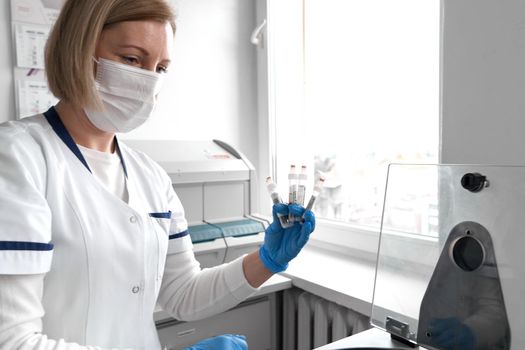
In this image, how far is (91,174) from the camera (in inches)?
31.2

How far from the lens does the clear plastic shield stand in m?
0.64

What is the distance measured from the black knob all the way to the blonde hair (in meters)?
0.70

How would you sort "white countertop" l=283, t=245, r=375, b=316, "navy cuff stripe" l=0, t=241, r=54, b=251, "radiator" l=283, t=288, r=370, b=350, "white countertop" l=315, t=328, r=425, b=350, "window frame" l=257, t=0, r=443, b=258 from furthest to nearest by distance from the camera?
1. "window frame" l=257, t=0, r=443, b=258
2. "radiator" l=283, t=288, r=370, b=350
3. "white countertop" l=283, t=245, r=375, b=316
4. "white countertop" l=315, t=328, r=425, b=350
5. "navy cuff stripe" l=0, t=241, r=54, b=251

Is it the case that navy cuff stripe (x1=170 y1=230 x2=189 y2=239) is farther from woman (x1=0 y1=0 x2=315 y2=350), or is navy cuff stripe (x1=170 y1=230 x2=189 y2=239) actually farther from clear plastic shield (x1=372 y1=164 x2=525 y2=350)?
clear plastic shield (x1=372 y1=164 x2=525 y2=350)

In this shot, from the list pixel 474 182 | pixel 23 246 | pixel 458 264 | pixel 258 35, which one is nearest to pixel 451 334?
pixel 458 264

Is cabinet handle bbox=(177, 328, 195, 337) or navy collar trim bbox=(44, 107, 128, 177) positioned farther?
cabinet handle bbox=(177, 328, 195, 337)

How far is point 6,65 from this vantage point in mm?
1525

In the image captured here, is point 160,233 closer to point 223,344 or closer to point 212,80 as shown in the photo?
point 223,344

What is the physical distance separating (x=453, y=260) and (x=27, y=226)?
28.0 inches

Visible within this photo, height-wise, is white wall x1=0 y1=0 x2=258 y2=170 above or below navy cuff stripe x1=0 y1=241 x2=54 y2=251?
above

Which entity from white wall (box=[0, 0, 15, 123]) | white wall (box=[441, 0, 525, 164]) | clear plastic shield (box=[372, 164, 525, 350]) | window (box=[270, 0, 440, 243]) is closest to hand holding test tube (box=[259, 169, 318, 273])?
clear plastic shield (box=[372, 164, 525, 350])

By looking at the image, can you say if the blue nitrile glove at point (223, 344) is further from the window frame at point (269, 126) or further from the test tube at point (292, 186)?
the window frame at point (269, 126)

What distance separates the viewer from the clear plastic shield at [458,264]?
0.64 meters

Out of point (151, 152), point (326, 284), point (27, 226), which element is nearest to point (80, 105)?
point (27, 226)
